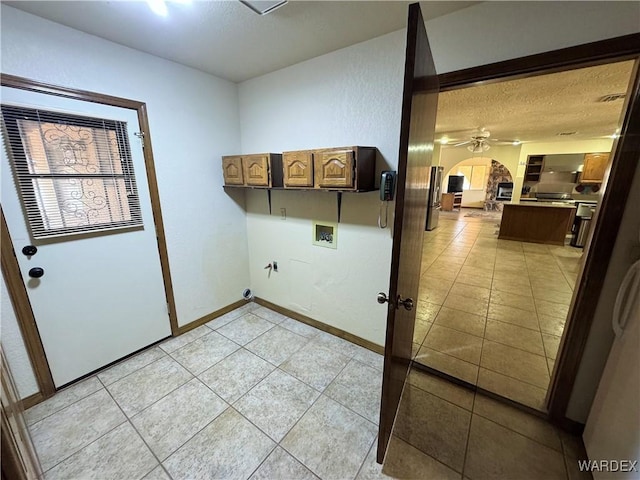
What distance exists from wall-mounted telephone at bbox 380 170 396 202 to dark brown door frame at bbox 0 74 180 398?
188cm

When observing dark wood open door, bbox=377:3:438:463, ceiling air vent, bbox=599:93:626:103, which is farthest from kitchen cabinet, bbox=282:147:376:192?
ceiling air vent, bbox=599:93:626:103

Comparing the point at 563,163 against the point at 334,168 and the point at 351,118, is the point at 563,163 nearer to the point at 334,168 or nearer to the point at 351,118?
the point at 351,118

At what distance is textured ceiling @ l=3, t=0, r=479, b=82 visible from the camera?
1.47 meters

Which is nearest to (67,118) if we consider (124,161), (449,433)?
(124,161)

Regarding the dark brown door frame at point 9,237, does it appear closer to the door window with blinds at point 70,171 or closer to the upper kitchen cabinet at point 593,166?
the door window with blinds at point 70,171

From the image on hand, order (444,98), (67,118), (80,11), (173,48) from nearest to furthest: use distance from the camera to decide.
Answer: (80,11)
(67,118)
(173,48)
(444,98)

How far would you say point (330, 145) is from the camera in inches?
86.5

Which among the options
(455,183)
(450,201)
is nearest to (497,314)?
(450,201)

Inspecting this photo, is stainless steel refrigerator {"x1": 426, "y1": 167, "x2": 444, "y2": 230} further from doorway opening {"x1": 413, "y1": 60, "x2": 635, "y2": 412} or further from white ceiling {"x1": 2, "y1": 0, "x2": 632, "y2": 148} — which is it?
white ceiling {"x1": 2, "y1": 0, "x2": 632, "y2": 148}

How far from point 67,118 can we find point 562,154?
10464mm

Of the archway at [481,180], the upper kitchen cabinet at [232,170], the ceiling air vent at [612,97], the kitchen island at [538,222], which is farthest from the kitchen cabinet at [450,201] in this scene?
the upper kitchen cabinet at [232,170]

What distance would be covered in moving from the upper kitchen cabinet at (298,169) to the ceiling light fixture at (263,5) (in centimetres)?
85

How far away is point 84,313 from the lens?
6.35 ft

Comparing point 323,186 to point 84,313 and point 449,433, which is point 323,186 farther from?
point 84,313
